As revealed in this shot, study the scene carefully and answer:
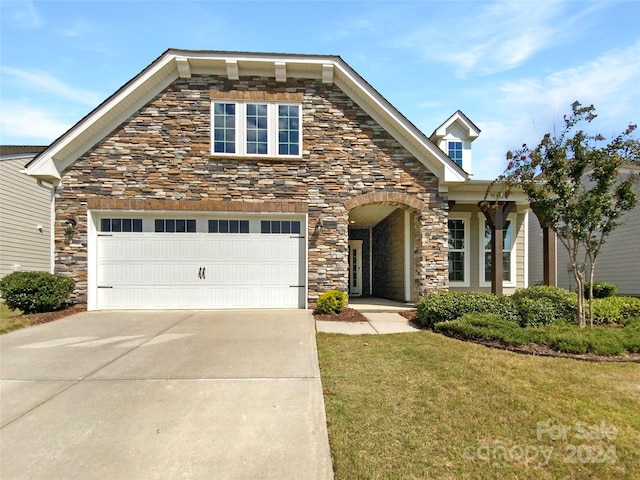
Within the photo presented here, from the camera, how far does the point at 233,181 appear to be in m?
9.76

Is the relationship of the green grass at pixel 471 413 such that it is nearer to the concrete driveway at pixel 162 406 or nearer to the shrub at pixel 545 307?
the concrete driveway at pixel 162 406

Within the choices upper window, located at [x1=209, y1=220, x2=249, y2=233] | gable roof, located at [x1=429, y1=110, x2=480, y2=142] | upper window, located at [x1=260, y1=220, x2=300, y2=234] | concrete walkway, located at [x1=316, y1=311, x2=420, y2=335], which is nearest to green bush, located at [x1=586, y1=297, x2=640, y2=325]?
concrete walkway, located at [x1=316, y1=311, x2=420, y2=335]

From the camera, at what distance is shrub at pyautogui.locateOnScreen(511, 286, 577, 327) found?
771 centimetres

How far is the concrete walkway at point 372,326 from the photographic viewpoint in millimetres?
7449

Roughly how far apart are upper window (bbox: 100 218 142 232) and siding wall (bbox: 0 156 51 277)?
7.07 meters

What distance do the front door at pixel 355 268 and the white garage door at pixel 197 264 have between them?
6.38m

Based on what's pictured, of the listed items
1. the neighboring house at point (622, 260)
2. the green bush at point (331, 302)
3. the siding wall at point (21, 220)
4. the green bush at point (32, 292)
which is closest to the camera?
the green bush at point (32, 292)

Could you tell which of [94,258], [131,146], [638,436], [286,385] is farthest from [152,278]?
[638,436]

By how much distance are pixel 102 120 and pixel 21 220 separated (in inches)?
326

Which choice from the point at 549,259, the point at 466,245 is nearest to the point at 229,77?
the point at 466,245

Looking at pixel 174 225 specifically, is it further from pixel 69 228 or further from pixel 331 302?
pixel 331 302

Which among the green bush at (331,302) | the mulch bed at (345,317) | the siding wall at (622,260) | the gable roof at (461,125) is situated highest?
the gable roof at (461,125)

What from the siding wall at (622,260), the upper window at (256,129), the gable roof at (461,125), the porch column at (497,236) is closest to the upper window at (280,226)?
the upper window at (256,129)

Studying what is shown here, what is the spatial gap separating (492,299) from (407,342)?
2850 mm
